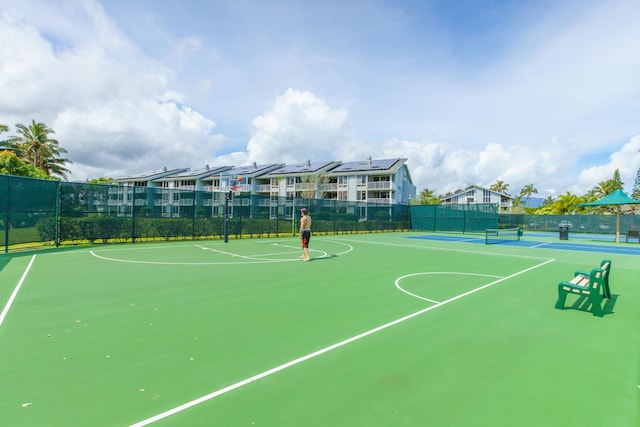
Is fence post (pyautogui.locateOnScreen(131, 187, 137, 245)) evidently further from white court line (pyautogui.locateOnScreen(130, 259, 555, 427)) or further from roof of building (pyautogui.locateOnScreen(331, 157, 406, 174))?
roof of building (pyautogui.locateOnScreen(331, 157, 406, 174))

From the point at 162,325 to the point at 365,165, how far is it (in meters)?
49.1

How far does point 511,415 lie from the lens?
110 inches

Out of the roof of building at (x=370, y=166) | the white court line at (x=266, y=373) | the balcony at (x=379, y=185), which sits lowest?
the white court line at (x=266, y=373)

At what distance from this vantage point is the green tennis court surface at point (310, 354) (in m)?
2.81

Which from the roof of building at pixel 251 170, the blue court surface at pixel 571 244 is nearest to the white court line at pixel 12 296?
the blue court surface at pixel 571 244

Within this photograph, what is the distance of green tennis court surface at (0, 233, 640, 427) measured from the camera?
9.21 ft

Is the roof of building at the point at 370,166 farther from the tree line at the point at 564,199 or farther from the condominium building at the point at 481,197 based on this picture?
the condominium building at the point at 481,197

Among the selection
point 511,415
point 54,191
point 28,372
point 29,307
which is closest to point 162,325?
point 28,372

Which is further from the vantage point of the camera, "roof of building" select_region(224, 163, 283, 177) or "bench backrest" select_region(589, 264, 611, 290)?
"roof of building" select_region(224, 163, 283, 177)

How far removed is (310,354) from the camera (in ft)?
12.7

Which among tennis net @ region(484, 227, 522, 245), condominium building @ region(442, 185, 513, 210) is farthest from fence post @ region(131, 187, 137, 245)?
condominium building @ region(442, 185, 513, 210)

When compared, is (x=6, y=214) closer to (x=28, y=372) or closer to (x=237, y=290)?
(x=237, y=290)

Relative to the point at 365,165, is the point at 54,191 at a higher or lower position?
lower

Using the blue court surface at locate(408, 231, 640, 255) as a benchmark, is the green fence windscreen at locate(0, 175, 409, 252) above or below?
above
